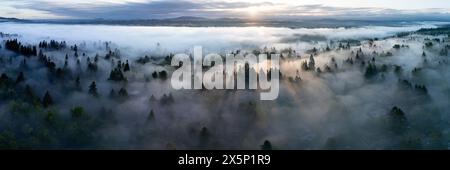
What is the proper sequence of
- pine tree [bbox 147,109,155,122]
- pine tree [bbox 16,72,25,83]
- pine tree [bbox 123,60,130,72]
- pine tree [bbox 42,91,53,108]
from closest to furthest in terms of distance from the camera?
pine tree [bbox 42,91,53,108] → pine tree [bbox 16,72,25,83] → pine tree [bbox 147,109,155,122] → pine tree [bbox 123,60,130,72]

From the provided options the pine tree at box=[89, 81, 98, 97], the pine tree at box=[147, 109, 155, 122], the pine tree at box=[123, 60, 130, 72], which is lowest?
the pine tree at box=[147, 109, 155, 122]

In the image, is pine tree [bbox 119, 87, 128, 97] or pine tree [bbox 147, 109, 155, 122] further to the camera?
pine tree [bbox 119, 87, 128, 97]

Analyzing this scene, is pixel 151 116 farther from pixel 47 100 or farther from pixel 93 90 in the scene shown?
pixel 47 100

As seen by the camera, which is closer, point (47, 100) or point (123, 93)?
point (47, 100)

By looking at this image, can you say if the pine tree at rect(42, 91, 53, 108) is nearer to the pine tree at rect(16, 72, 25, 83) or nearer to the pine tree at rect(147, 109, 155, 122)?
the pine tree at rect(16, 72, 25, 83)

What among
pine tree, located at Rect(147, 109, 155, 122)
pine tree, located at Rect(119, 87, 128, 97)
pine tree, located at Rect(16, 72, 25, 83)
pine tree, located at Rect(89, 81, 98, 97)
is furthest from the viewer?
pine tree, located at Rect(119, 87, 128, 97)

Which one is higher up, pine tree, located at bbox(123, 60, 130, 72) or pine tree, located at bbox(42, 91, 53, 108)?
pine tree, located at bbox(123, 60, 130, 72)

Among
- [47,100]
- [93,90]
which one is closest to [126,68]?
[93,90]

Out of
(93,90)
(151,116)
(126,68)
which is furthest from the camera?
(126,68)

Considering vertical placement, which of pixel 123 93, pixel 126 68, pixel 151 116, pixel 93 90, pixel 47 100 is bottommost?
pixel 151 116

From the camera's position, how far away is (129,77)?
54.2 m

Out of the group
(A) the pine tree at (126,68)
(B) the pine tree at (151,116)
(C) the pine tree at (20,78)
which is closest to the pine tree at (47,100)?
(C) the pine tree at (20,78)

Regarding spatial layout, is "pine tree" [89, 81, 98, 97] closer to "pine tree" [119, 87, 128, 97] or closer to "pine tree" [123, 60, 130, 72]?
"pine tree" [119, 87, 128, 97]

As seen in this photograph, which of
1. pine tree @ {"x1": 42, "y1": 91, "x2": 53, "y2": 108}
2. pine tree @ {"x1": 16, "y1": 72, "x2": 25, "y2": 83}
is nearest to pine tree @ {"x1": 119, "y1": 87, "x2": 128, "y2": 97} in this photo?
pine tree @ {"x1": 42, "y1": 91, "x2": 53, "y2": 108}
